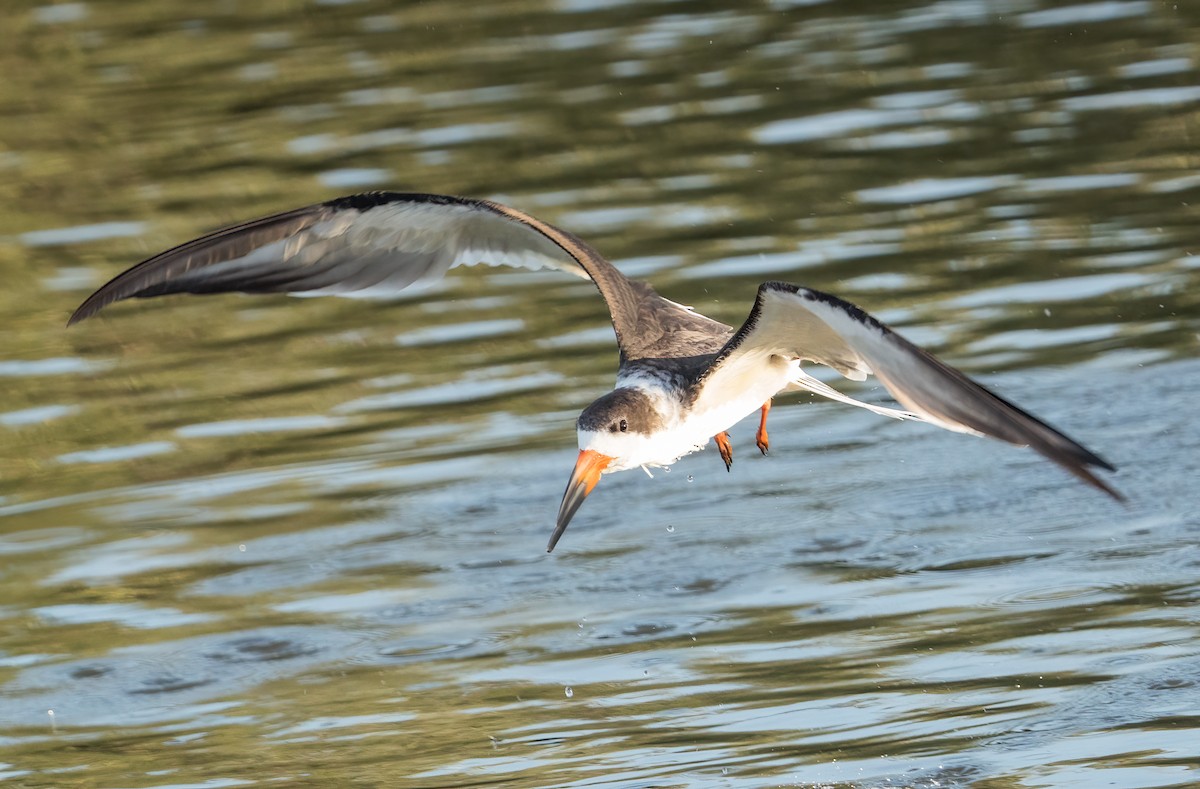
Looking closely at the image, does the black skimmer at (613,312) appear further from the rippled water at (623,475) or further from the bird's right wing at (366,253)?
the rippled water at (623,475)

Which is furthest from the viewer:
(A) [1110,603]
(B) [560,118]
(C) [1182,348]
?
(B) [560,118]

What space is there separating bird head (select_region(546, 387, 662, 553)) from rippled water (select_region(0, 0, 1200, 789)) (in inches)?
36.0

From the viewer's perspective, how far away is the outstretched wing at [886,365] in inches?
226

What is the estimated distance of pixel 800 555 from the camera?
9.30 metres

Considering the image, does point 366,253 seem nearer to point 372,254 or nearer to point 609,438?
point 372,254

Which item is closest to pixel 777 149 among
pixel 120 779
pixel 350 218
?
pixel 350 218

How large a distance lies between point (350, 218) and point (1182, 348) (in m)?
4.96

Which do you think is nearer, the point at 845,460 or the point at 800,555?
the point at 800,555

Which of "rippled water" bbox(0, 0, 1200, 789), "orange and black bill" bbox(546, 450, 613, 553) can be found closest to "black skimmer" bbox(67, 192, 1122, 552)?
"orange and black bill" bbox(546, 450, 613, 553)

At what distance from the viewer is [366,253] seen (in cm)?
887

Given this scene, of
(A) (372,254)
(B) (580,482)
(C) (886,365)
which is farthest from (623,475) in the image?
(C) (886,365)

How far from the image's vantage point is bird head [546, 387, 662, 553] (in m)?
7.39

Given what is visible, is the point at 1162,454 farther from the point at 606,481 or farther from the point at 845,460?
the point at 606,481

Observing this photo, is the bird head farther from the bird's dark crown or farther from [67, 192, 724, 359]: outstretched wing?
[67, 192, 724, 359]: outstretched wing
